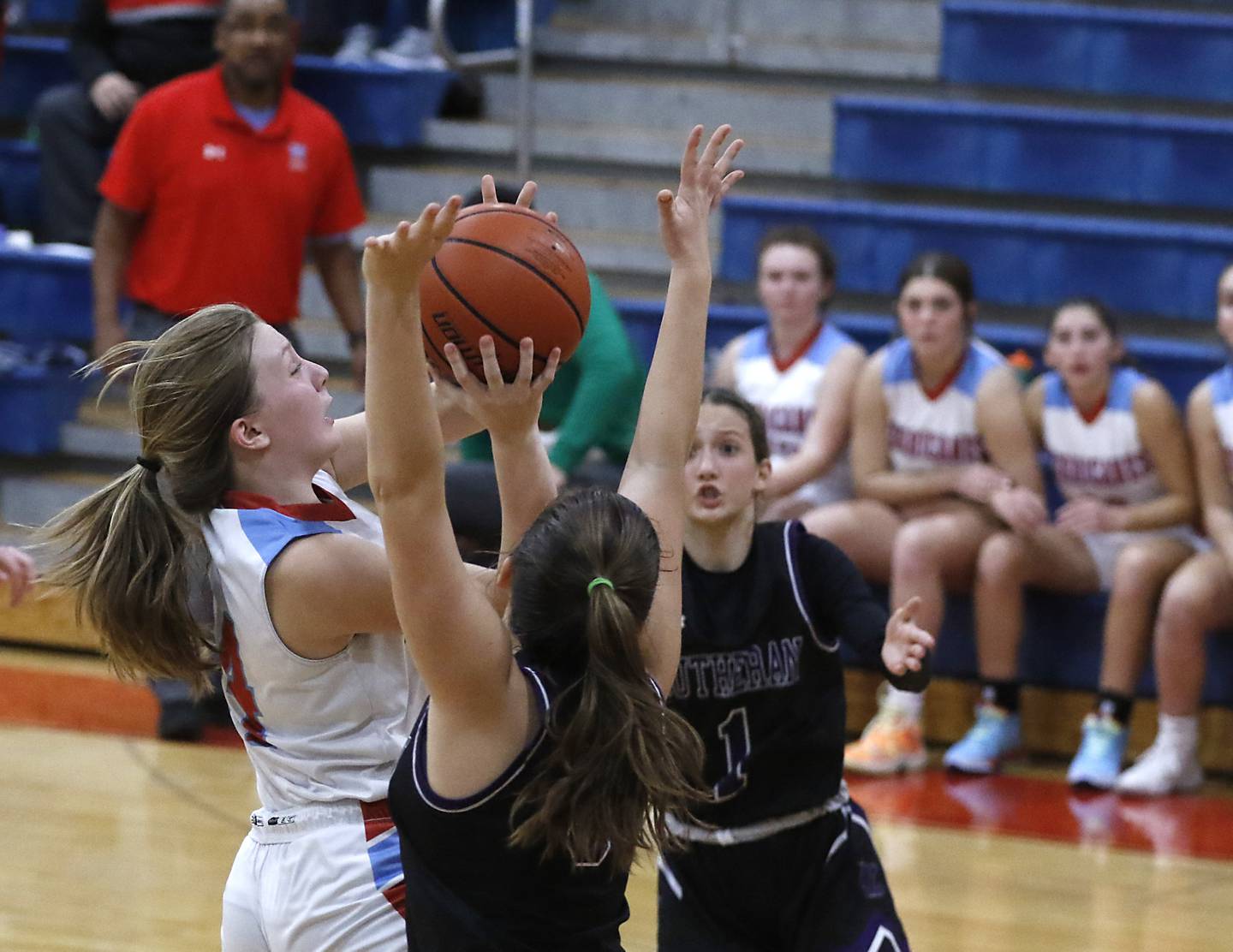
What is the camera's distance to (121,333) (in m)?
5.50

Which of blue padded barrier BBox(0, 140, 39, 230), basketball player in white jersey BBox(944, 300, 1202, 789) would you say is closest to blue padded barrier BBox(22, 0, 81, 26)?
blue padded barrier BBox(0, 140, 39, 230)

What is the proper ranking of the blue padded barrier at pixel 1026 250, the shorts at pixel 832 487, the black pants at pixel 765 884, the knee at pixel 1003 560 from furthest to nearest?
the blue padded barrier at pixel 1026 250
the shorts at pixel 832 487
the knee at pixel 1003 560
the black pants at pixel 765 884

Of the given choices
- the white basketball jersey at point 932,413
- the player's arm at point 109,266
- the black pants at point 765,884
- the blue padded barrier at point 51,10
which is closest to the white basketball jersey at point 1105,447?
the white basketball jersey at point 932,413

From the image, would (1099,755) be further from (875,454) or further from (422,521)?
(422,521)

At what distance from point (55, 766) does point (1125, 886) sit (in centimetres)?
280

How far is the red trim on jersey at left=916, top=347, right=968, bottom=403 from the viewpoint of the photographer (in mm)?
5020

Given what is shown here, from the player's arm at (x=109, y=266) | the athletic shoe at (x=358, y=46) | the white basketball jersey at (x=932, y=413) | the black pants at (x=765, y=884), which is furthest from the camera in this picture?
the athletic shoe at (x=358, y=46)

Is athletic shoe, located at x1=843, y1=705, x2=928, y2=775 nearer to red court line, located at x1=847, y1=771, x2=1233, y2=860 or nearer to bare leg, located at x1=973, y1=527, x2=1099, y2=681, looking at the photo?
red court line, located at x1=847, y1=771, x2=1233, y2=860

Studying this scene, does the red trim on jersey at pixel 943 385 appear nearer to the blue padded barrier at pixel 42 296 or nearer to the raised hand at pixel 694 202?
the raised hand at pixel 694 202

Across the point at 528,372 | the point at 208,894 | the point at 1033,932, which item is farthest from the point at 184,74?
the point at 528,372

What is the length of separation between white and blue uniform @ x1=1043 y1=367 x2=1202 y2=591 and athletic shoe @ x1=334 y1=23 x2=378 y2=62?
3.34 m

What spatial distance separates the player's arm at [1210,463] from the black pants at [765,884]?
2.28 m

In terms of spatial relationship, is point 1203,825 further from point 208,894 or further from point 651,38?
point 651,38

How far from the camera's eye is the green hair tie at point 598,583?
6.09 ft
